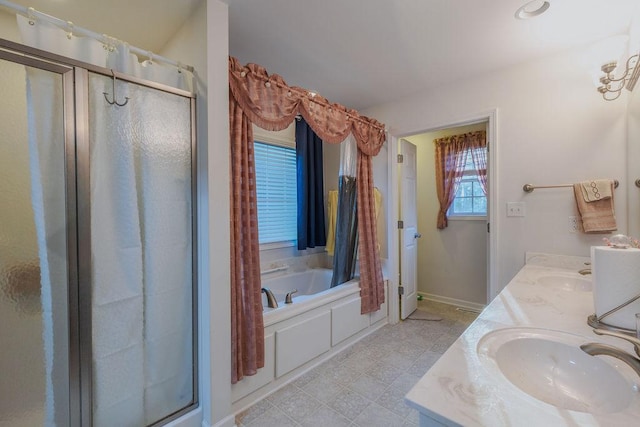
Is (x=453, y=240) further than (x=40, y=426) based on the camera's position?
Yes

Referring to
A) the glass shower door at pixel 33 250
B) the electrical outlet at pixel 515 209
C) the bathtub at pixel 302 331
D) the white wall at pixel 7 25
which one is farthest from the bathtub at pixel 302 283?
the white wall at pixel 7 25

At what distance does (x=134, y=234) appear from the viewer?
132cm

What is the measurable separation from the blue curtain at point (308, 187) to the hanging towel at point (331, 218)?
11 centimetres

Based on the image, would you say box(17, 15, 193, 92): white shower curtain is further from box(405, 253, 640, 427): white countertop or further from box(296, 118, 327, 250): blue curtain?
box(405, 253, 640, 427): white countertop

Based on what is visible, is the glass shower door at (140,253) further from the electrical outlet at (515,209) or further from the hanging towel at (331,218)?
the electrical outlet at (515,209)

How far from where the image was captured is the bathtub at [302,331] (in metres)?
1.79

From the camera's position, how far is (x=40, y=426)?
1.12m

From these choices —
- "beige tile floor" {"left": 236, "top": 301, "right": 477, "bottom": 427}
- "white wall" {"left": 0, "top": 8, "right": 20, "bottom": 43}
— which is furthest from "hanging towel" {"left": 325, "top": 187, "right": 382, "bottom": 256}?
"white wall" {"left": 0, "top": 8, "right": 20, "bottom": 43}

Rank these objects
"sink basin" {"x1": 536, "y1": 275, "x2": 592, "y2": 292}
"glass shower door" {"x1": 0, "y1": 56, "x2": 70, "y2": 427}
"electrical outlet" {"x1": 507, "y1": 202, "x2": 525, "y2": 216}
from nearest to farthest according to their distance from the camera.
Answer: "glass shower door" {"x1": 0, "y1": 56, "x2": 70, "y2": 427} < "sink basin" {"x1": 536, "y1": 275, "x2": 592, "y2": 292} < "electrical outlet" {"x1": 507, "y1": 202, "x2": 525, "y2": 216}

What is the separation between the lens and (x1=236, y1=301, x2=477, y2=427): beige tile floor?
63.5 inches

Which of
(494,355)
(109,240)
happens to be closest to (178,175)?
(109,240)

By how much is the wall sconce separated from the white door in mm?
1551

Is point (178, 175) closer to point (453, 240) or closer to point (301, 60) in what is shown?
point (301, 60)

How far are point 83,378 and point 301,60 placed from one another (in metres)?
2.29
